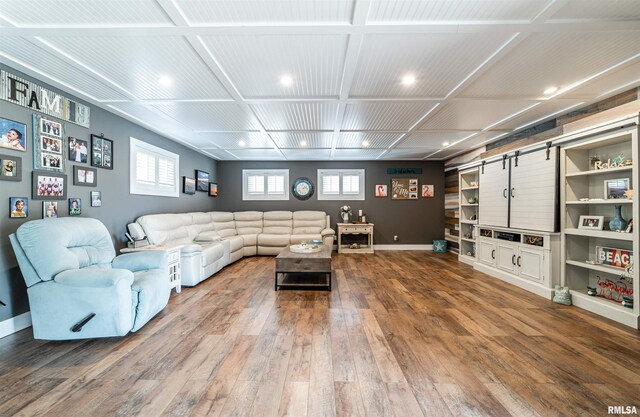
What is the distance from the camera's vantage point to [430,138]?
15.1 ft

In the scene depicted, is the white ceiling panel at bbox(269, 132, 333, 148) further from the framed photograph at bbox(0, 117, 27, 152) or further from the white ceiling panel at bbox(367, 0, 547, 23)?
the framed photograph at bbox(0, 117, 27, 152)

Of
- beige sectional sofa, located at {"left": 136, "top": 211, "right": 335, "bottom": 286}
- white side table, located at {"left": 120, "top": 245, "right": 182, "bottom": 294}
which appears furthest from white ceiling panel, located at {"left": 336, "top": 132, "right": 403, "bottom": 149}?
white side table, located at {"left": 120, "top": 245, "right": 182, "bottom": 294}

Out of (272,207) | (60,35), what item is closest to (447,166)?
(272,207)

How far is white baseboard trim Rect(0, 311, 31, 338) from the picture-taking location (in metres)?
2.25

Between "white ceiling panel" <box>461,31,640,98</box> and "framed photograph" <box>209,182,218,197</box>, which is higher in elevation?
"white ceiling panel" <box>461,31,640,98</box>

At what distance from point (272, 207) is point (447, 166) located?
499 cm

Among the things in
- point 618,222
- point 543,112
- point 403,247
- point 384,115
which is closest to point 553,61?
point 543,112

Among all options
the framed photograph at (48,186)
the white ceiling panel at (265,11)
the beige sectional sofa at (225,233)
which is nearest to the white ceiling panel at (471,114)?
the white ceiling panel at (265,11)

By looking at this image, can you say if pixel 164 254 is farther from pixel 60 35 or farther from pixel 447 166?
pixel 447 166

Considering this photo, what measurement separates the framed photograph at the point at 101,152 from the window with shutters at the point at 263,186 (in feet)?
11.9

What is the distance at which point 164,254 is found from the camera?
277cm

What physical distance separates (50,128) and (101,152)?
2.14 ft

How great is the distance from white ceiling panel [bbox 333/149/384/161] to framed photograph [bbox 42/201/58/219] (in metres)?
4.54

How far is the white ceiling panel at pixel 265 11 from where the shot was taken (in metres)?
1.60
